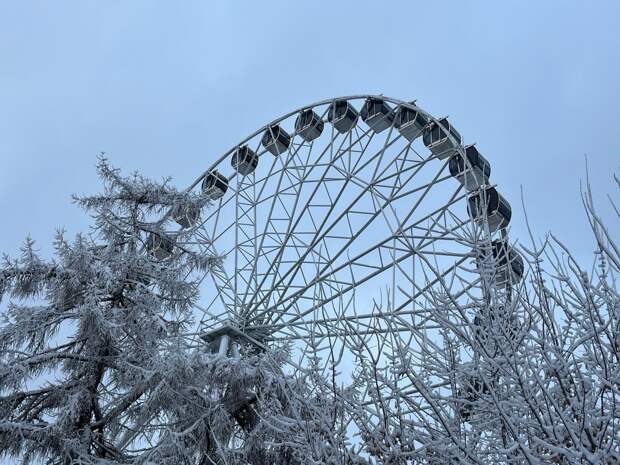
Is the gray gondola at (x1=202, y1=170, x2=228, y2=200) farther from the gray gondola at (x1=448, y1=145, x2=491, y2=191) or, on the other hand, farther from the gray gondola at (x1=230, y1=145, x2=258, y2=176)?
the gray gondola at (x1=448, y1=145, x2=491, y2=191)

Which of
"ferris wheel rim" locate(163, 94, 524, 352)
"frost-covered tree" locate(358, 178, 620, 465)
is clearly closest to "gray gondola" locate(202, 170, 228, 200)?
"ferris wheel rim" locate(163, 94, 524, 352)

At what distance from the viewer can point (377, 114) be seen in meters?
18.1

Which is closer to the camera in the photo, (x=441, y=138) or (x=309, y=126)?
(x=441, y=138)

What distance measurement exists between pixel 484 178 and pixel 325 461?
12.4 metres

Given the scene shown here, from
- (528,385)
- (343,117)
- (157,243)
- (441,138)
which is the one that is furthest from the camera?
(343,117)

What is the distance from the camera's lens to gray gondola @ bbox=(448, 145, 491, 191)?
16.0 metres

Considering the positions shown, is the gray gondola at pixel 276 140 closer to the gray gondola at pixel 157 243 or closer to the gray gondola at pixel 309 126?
the gray gondola at pixel 309 126

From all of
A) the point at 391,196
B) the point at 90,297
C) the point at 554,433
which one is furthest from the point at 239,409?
the point at 391,196

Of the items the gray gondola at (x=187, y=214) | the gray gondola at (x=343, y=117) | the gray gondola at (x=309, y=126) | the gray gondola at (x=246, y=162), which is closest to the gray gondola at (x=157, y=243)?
the gray gondola at (x=187, y=214)

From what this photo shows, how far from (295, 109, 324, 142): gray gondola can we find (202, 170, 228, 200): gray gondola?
2.55m

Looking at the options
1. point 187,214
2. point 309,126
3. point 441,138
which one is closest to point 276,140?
point 309,126

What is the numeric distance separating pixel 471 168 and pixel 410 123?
2020mm

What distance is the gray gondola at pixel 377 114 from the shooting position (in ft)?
59.3

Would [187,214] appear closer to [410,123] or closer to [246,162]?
[410,123]
